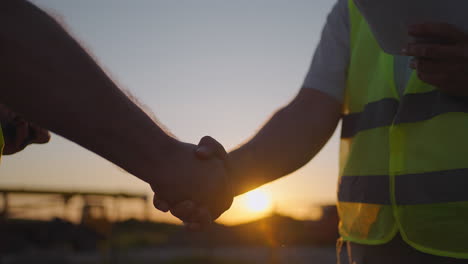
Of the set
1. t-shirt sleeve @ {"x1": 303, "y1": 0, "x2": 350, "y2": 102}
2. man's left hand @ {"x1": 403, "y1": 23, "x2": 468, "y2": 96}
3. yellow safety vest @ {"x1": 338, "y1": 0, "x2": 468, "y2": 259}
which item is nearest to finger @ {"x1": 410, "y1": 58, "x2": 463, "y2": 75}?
man's left hand @ {"x1": 403, "y1": 23, "x2": 468, "y2": 96}

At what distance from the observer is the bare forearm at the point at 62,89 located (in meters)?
1.30

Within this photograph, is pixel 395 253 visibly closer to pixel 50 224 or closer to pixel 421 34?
pixel 421 34

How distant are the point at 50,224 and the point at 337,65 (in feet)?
25.3

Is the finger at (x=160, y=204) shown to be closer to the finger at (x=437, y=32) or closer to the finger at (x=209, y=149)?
the finger at (x=209, y=149)

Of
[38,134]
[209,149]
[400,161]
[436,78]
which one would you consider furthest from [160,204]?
[436,78]

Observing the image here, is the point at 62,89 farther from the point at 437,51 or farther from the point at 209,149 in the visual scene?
the point at 437,51

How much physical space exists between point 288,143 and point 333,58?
1.37 ft

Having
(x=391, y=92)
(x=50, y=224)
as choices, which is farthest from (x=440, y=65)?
(x=50, y=224)

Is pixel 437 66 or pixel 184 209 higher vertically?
pixel 437 66

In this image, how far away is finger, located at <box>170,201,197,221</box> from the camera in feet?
6.19

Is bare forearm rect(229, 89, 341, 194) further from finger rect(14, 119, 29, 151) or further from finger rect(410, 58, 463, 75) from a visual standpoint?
finger rect(14, 119, 29, 151)

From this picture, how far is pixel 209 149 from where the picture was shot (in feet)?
6.51

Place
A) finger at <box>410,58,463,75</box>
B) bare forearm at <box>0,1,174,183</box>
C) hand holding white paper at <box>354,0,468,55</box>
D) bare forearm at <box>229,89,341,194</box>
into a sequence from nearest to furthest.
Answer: bare forearm at <box>0,1,174,183</box>, hand holding white paper at <box>354,0,468,55</box>, finger at <box>410,58,463,75</box>, bare forearm at <box>229,89,341,194</box>

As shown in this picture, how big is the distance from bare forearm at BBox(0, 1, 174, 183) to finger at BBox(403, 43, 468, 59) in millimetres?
870
